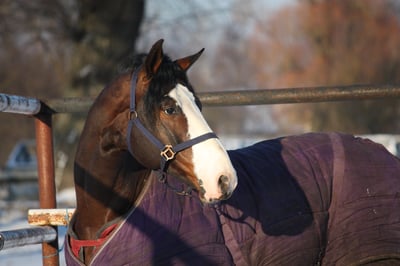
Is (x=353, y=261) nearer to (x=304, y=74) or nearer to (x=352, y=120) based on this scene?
(x=352, y=120)

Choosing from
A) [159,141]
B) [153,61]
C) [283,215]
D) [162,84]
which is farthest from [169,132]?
[283,215]

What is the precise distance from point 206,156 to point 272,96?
39.0 inches

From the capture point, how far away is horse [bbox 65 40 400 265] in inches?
105

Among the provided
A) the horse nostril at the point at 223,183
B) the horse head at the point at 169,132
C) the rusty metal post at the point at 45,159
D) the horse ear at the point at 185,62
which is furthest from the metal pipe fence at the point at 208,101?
the horse nostril at the point at 223,183

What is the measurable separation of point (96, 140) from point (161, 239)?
51 centimetres

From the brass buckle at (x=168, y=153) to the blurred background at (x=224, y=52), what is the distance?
52 centimetres

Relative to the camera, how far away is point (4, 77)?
76.5 feet

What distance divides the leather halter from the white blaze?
2 centimetres

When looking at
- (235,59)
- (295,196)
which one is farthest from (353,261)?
(235,59)

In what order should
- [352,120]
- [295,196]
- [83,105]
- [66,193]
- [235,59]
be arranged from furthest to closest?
[235,59], [352,120], [66,193], [83,105], [295,196]

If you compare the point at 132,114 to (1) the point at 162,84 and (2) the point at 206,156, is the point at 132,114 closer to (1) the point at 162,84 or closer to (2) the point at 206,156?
(1) the point at 162,84

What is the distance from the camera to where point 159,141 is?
2.68 m

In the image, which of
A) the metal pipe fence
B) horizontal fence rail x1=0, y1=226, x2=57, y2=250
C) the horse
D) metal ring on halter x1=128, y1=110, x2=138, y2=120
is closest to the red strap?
the horse

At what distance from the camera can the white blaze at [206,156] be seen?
2.49 m
